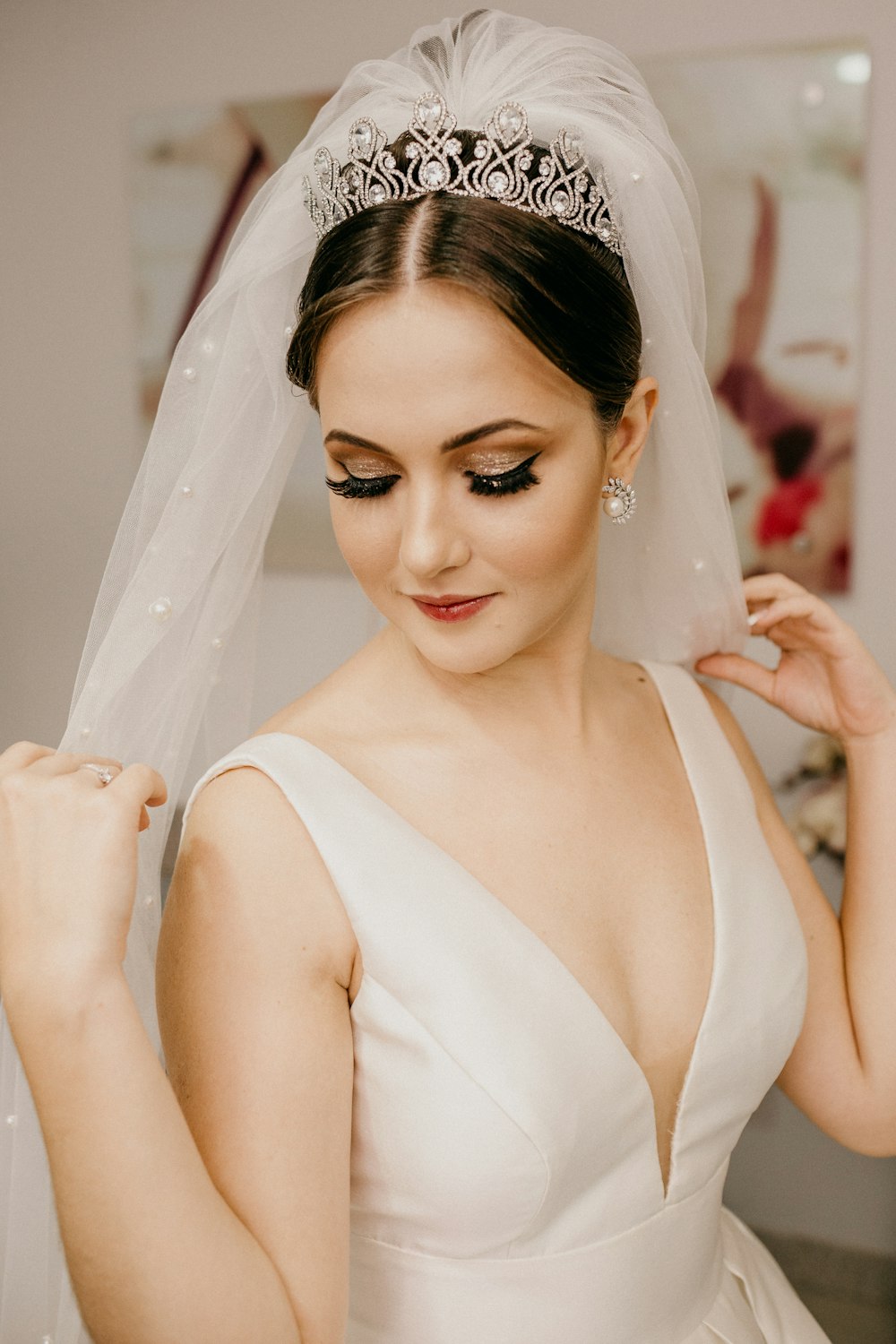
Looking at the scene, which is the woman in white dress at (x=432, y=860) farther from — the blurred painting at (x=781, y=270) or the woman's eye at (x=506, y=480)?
the blurred painting at (x=781, y=270)

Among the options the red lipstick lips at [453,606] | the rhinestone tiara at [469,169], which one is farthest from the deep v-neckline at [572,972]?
the rhinestone tiara at [469,169]

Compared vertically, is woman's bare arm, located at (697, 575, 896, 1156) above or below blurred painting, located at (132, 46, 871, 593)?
below

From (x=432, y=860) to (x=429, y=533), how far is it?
33 centimetres

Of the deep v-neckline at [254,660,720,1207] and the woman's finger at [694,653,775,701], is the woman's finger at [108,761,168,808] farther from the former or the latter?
the woman's finger at [694,653,775,701]

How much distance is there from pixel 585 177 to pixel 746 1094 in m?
0.99

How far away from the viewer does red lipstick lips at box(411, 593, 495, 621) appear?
1.11 metres

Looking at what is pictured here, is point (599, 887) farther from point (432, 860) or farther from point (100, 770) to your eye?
point (100, 770)

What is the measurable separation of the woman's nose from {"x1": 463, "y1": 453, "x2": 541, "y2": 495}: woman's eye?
33mm

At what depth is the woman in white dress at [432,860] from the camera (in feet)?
2.94

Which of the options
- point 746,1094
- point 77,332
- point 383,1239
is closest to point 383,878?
point 383,1239

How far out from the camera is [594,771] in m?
1.34

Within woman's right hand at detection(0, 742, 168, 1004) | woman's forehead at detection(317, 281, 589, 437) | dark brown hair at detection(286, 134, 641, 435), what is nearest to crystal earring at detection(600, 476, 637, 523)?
dark brown hair at detection(286, 134, 641, 435)

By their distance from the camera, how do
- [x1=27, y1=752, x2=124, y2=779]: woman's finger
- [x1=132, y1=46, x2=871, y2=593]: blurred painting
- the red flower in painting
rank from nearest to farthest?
[x1=27, y1=752, x2=124, y2=779]: woman's finger < [x1=132, y1=46, x2=871, y2=593]: blurred painting < the red flower in painting

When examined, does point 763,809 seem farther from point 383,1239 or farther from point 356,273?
point 356,273
